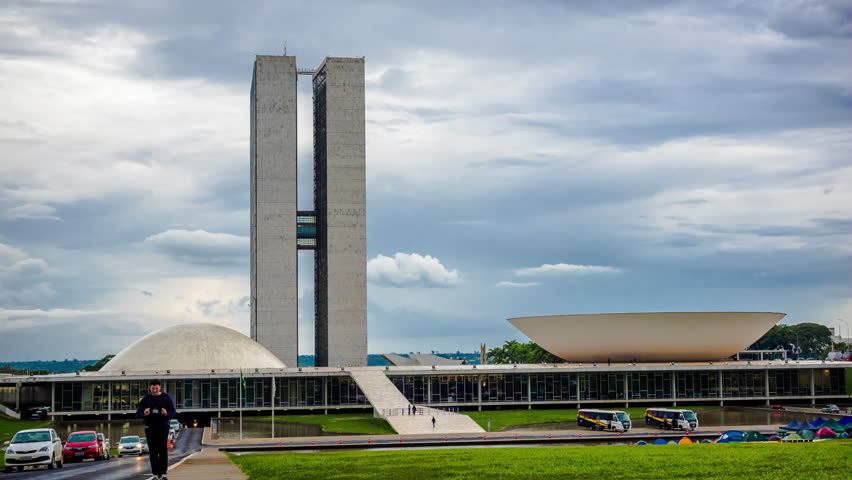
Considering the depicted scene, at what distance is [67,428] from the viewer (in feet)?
250

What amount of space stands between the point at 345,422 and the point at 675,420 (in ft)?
88.1

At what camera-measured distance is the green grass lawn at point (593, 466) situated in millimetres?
21906

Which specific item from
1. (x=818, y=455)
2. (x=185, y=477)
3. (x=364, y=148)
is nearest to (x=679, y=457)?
(x=818, y=455)

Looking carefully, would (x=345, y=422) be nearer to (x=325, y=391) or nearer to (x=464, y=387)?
(x=325, y=391)

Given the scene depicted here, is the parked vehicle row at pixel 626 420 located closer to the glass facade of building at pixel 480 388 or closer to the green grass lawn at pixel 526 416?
the green grass lawn at pixel 526 416

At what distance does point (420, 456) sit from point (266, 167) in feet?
328

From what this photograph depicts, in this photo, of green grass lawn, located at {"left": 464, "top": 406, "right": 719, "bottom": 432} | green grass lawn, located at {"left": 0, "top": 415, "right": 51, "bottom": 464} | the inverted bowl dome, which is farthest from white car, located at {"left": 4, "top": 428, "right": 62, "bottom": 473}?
the inverted bowl dome

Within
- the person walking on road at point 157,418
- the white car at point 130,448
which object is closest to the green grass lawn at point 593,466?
the person walking on road at point 157,418

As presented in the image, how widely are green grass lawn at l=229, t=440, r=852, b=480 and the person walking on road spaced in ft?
17.2

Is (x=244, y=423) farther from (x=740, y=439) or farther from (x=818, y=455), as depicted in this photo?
(x=818, y=455)

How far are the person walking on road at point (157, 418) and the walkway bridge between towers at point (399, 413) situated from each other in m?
49.1

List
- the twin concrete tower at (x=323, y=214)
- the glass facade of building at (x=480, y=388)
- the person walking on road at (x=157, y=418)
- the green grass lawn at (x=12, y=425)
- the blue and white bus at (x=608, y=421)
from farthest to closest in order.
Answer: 1. the twin concrete tower at (x=323, y=214)
2. the glass facade of building at (x=480, y=388)
3. the green grass lawn at (x=12, y=425)
4. the blue and white bus at (x=608, y=421)
5. the person walking on road at (x=157, y=418)

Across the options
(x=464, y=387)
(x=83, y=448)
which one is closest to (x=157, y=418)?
(x=83, y=448)

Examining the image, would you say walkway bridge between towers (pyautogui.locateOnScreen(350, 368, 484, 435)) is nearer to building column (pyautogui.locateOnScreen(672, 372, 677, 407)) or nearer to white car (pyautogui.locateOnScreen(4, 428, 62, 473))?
building column (pyautogui.locateOnScreen(672, 372, 677, 407))
